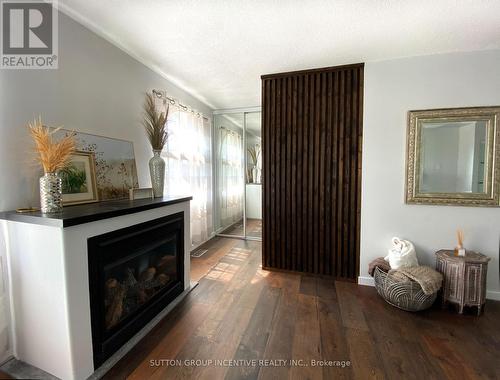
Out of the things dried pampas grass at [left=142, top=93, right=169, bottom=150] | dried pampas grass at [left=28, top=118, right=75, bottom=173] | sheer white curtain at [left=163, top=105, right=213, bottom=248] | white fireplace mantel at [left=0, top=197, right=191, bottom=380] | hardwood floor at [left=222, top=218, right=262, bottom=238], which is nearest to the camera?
white fireplace mantel at [left=0, top=197, right=191, bottom=380]

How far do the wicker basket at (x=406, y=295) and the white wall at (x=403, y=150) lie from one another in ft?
1.54

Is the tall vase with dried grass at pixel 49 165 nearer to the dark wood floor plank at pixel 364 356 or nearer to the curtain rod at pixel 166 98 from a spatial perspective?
the curtain rod at pixel 166 98

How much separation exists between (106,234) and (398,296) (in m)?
2.45

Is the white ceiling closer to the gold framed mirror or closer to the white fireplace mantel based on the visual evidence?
the gold framed mirror

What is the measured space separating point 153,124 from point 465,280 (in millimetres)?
3305

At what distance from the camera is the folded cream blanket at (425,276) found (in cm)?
201

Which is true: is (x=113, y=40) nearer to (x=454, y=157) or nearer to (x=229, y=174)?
(x=229, y=174)

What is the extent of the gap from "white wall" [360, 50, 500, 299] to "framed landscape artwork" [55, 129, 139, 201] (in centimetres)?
252

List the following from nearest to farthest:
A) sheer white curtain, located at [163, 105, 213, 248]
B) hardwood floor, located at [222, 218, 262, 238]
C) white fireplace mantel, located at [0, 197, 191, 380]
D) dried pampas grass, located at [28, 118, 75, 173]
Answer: white fireplace mantel, located at [0, 197, 191, 380] < dried pampas grass, located at [28, 118, 75, 173] < sheer white curtain, located at [163, 105, 213, 248] < hardwood floor, located at [222, 218, 262, 238]

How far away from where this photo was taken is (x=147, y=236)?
6.14ft

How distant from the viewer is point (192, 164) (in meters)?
3.50

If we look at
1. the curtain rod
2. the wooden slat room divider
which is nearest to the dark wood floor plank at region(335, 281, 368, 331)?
the wooden slat room divider

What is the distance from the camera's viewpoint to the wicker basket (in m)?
2.02

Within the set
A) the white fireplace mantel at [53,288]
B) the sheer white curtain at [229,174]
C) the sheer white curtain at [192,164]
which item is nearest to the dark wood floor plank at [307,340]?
the white fireplace mantel at [53,288]
